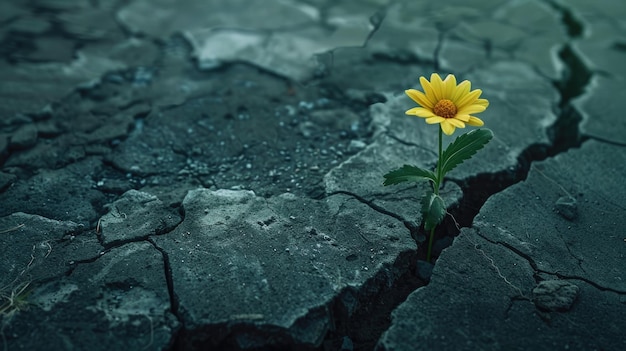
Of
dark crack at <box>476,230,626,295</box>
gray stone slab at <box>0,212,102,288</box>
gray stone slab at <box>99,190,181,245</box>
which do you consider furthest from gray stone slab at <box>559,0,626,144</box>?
gray stone slab at <box>0,212,102,288</box>

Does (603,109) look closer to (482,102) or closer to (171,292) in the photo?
(482,102)

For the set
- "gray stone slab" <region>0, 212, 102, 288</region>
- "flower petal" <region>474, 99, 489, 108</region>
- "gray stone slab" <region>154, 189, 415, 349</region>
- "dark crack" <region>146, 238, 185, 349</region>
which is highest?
"flower petal" <region>474, 99, 489, 108</region>

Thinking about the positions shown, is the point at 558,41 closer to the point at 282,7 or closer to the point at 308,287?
the point at 282,7

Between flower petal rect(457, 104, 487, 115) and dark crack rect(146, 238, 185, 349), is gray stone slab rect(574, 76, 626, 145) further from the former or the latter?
dark crack rect(146, 238, 185, 349)

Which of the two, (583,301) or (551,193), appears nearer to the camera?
(583,301)

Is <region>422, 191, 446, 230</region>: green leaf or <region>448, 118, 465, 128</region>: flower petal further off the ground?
<region>448, 118, 465, 128</region>: flower petal

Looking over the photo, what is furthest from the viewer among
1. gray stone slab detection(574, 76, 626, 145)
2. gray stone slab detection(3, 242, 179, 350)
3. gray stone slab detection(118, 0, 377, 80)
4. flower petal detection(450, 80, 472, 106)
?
gray stone slab detection(118, 0, 377, 80)

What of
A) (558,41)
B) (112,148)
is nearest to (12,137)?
(112,148)

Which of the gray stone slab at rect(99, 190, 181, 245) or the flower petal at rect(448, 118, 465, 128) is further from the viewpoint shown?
the gray stone slab at rect(99, 190, 181, 245)
